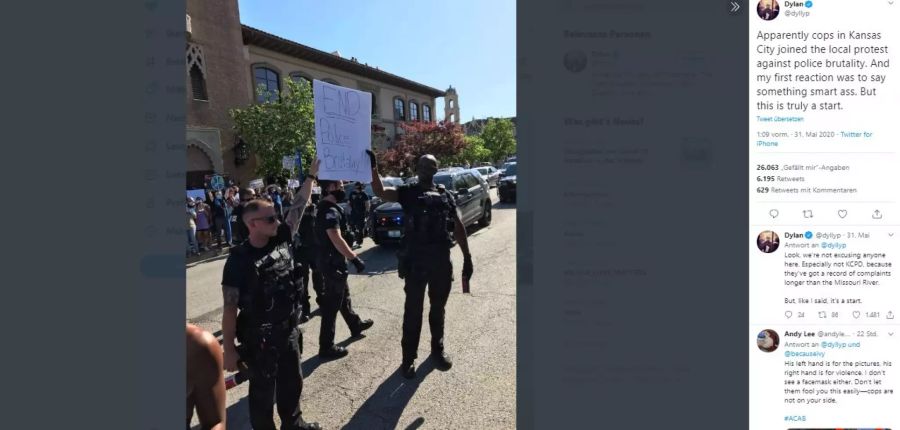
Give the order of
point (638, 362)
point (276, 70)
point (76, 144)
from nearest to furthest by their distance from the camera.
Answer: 1. point (76, 144)
2. point (638, 362)
3. point (276, 70)

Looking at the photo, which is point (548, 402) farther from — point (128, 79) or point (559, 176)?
point (128, 79)

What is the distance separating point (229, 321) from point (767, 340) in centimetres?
262

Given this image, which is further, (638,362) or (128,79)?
(638,362)

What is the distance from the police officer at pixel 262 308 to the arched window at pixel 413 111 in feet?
107

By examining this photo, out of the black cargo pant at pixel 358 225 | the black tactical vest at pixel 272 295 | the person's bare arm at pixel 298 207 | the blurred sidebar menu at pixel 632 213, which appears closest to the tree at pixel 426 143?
the black cargo pant at pixel 358 225

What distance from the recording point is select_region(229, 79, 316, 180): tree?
56.0 ft

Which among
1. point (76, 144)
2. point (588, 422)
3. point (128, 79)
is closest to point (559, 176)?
point (588, 422)

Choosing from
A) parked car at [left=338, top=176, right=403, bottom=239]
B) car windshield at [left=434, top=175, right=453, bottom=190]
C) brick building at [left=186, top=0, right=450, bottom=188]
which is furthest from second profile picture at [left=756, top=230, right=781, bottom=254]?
brick building at [left=186, top=0, right=450, bottom=188]

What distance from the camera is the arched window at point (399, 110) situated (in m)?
32.5

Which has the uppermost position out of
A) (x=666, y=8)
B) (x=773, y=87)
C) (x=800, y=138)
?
(x=666, y=8)

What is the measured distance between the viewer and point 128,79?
1019 millimetres

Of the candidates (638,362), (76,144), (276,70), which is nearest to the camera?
(76,144)

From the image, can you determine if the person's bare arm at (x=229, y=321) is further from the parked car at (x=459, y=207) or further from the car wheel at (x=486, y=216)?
the car wheel at (x=486, y=216)

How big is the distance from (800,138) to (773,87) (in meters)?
0.15
